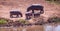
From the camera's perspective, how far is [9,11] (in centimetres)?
227

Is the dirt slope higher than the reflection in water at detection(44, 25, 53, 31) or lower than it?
higher

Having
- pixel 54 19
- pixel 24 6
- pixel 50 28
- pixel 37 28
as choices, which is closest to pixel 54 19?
pixel 54 19

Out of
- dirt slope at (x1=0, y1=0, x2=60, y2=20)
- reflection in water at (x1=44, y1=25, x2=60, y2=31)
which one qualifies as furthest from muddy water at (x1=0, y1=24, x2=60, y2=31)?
dirt slope at (x1=0, y1=0, x2=60, y2=20)

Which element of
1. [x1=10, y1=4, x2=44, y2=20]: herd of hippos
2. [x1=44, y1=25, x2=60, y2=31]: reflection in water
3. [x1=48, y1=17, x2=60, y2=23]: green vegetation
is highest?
[x1=10, y1=4, x2=44, y2=20]: herd of hippos

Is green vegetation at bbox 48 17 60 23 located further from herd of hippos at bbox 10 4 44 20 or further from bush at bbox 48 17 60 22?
herd of hippos at bbox 10 4 44 20

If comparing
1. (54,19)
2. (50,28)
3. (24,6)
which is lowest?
(50,28)

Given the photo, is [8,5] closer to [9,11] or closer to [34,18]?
[9,11]

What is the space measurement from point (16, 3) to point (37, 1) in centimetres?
25

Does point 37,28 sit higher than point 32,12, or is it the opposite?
point 32,12

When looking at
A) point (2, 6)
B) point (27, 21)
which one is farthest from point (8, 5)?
point (27, 21)

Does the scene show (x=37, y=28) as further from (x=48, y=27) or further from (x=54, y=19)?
(x=54, y=19)

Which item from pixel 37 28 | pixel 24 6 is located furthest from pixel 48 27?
pixel 24 6

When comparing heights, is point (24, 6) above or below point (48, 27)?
above

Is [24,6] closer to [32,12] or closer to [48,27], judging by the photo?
[32,12]
